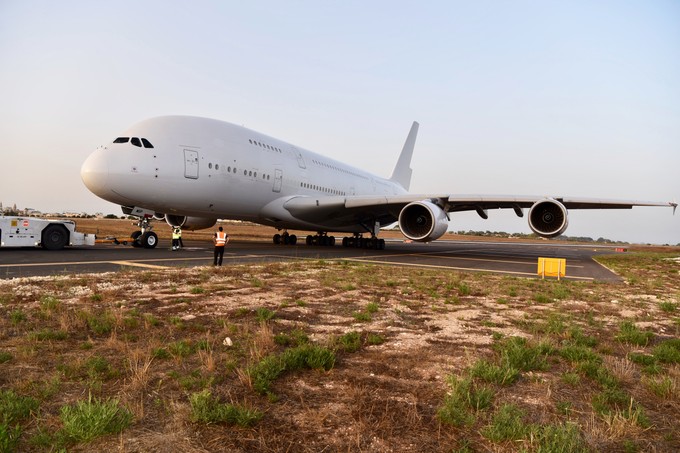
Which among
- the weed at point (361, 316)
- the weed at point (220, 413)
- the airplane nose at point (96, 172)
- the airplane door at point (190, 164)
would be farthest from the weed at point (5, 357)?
the airplane door at point (190, 164)

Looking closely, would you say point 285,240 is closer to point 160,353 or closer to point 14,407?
point 160,353

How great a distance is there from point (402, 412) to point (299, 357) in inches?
44.4

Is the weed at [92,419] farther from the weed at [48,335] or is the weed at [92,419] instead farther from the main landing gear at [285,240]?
the main landing gear at [285,240]

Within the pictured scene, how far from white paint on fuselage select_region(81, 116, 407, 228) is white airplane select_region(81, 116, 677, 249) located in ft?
0.11

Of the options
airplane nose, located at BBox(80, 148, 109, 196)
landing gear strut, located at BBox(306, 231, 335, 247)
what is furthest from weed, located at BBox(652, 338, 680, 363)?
landing gear strut, located at BBox(306, 231, 335, 247)

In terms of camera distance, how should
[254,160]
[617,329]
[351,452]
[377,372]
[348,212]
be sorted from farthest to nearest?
1. [348,212]
2. [254,160]
3. [617,329]
4. [377,372]
5. [351,452]

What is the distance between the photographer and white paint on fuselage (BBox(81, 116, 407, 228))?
13.9m

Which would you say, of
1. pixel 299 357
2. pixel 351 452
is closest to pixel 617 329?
pixel 299 357

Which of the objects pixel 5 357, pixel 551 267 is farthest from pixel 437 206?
pixel 5 357

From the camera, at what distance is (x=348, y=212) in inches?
812

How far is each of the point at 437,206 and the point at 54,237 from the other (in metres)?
14.8

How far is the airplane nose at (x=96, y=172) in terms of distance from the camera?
1359 centimetres

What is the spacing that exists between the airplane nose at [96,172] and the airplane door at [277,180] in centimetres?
700

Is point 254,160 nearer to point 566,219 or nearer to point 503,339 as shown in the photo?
point 566,219
